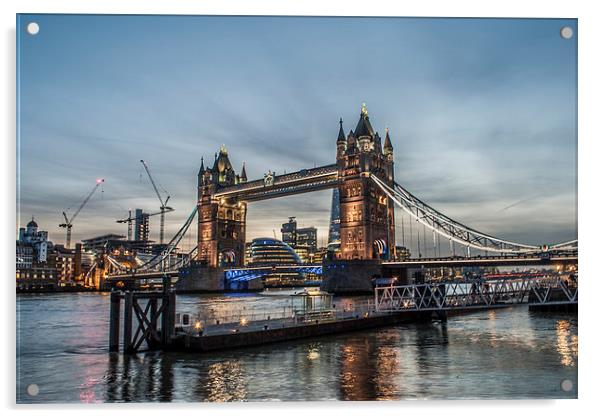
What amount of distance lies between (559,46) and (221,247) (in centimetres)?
10886

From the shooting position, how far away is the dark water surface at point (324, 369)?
1680 centimetres

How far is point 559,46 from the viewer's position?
16250mm

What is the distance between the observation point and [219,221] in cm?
12169

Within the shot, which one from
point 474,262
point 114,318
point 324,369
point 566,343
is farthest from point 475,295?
point 474,262

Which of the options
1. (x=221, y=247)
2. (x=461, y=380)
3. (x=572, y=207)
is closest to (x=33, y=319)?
(x=461, y=380)

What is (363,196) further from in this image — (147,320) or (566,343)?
(147,320)

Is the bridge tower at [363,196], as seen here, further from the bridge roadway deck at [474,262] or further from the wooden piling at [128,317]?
the wooden piling at [128,317]

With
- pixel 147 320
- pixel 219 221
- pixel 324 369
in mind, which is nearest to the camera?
pixel 324 369

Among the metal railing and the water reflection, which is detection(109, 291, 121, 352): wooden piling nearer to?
the metal railing

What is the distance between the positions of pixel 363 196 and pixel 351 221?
4.53 m

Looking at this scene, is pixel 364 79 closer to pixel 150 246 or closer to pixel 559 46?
pixel 559 46
